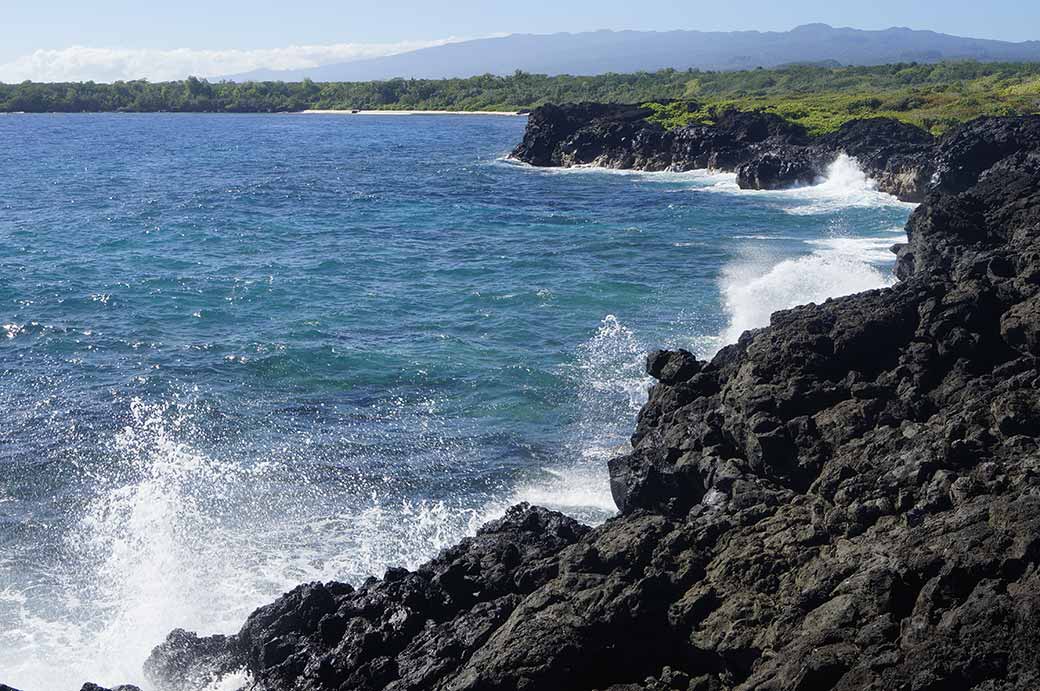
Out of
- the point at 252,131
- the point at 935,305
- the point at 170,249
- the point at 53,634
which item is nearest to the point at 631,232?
the point at 170,249

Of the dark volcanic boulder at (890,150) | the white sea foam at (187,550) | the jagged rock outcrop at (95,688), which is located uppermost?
the dark volcanic boulder at (890,150)

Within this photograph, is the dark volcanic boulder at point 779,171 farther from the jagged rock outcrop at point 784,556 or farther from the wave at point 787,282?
the jagged rock outcrop at point 784,556

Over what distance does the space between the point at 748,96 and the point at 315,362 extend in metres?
121

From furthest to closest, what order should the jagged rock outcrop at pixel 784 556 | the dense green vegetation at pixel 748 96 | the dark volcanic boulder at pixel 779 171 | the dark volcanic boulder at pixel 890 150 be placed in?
the dense green vegetation at pixel 748 96 → the dark volcanic boulder at pixel 779 171 → the dark volcanic boulder at pixel 890 150 → the jagged rock outcrop at pixel 784 556

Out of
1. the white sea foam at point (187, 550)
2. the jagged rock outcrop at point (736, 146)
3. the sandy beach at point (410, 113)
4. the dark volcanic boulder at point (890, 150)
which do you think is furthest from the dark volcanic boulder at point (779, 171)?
the sandy beach at point (410, 113)

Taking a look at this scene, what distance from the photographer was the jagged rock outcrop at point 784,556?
462 inches

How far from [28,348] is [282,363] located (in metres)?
9.11

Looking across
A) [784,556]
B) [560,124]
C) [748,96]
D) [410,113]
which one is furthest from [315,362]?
[410,113]

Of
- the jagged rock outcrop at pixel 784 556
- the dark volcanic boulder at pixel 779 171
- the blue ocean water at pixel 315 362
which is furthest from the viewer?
the dark volcanic boulder at pixel 779 171

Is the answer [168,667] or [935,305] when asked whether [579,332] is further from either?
[168,667]

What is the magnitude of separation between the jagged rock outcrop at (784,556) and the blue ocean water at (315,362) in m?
3.34

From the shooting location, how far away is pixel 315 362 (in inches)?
1318

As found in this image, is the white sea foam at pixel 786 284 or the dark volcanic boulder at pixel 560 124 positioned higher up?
the dark volcanic boulder at pixel 560 124

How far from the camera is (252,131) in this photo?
14012 cm
